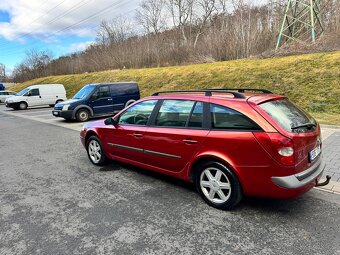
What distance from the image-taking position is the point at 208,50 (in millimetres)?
19812

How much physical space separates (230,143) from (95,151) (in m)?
3.25

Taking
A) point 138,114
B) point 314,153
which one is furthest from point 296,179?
point 138,114

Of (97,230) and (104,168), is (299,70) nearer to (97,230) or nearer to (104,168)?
(104,168)

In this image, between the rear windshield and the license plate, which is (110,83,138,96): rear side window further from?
the license plate

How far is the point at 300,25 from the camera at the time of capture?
1670 cm

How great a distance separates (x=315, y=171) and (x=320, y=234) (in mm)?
816

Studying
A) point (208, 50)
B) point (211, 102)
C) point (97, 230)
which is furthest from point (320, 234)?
point (208, 50)

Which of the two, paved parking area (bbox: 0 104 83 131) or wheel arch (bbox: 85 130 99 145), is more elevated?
wheel arch (bbox: 85 130 99 145)

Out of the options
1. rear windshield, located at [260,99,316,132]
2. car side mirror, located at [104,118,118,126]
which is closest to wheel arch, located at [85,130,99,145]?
car side mirror, located at [104,118,118,126]

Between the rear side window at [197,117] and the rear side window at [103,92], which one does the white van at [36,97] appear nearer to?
the rear side window at [103,92]

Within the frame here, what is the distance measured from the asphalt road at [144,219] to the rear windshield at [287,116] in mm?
1076

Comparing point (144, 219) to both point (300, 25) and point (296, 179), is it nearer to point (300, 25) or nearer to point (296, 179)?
point (296, 179)

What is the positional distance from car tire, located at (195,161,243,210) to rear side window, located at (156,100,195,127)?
29.4 inches

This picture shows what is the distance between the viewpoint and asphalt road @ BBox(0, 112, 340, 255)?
2.69 meters
